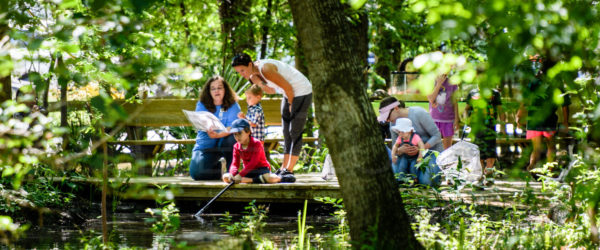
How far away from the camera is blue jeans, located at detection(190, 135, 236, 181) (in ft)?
24.9

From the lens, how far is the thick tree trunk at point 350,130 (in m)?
3.23

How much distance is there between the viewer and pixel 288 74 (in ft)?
23.2

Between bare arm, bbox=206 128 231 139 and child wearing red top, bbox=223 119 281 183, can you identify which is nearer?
child wearing red top, bbox=223 119 281 183

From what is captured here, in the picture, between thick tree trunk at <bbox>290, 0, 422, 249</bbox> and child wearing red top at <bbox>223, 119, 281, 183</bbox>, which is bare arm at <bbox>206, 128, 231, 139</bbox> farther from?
thick tree trunk at <bbox>290, 0, 422, 249</bbox>

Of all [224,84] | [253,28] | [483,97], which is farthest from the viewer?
[253,28]

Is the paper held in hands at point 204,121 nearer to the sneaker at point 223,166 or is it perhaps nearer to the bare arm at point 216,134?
the bare arm at point 216,134

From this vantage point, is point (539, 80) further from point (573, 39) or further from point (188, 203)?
point (188, 203)

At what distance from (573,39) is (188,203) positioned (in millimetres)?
5441

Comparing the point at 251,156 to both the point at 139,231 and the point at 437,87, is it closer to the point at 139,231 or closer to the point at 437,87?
the point at 139,231

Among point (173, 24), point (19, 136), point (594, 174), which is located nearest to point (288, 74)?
point (594, 174)

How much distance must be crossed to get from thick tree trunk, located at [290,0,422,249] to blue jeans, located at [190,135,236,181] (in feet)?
14.4

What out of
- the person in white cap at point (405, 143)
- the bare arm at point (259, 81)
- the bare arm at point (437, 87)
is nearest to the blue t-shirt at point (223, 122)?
the bare arm at point (259, 81)

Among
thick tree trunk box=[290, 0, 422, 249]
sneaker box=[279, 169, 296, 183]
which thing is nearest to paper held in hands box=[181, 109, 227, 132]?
sneaker box=[279, 169, 296, 183]

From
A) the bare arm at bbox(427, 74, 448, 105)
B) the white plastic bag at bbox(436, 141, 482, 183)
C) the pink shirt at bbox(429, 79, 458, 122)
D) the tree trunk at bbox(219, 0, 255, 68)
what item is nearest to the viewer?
the white plastic bag at bbox(436, 141, 482, 183)
